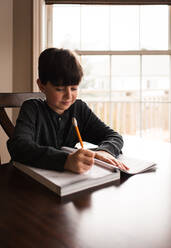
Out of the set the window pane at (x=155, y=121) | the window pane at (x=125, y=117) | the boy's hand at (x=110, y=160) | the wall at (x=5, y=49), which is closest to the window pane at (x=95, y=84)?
the window pane at (x=125, y=117)

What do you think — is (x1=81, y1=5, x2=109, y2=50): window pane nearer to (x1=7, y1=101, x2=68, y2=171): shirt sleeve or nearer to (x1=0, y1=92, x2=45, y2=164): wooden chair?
(x1=0, y1=92, x2=45, y2=164): wooden chair

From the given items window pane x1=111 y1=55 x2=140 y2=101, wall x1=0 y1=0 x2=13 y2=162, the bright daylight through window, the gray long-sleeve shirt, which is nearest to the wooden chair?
the gray long-sleeve shirt

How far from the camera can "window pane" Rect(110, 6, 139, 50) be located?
2.80 meters

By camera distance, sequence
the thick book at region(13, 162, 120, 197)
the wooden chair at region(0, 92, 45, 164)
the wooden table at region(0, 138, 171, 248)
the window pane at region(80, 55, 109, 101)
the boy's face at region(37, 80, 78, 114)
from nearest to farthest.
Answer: the wooden table at region(0, 138, 171, 248)
the thick book at region(13, 162, 120, 197)
the boy's face at region(37, 80, 78, 114)
the wooden chair at region(0, 92, 45, 164)
the window pane at region(80, 55, 109, 101)

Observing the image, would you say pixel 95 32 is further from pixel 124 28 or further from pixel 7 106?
pixel 7 106

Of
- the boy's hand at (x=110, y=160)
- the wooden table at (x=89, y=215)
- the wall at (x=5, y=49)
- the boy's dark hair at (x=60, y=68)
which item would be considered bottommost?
the wooden table at (x=89, y=215)

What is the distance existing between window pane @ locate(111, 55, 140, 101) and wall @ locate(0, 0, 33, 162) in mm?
817

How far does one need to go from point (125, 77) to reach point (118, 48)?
11.2 inches

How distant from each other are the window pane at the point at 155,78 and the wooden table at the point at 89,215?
2.12 m

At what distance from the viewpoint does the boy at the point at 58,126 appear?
2.89 feet

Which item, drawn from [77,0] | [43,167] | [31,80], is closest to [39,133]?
[43,167]

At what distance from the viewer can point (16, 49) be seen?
2646mm

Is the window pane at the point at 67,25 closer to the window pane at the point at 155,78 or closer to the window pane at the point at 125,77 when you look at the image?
the window pane at the point at 125,77

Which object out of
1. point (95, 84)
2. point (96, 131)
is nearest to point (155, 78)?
point (95, 84)
